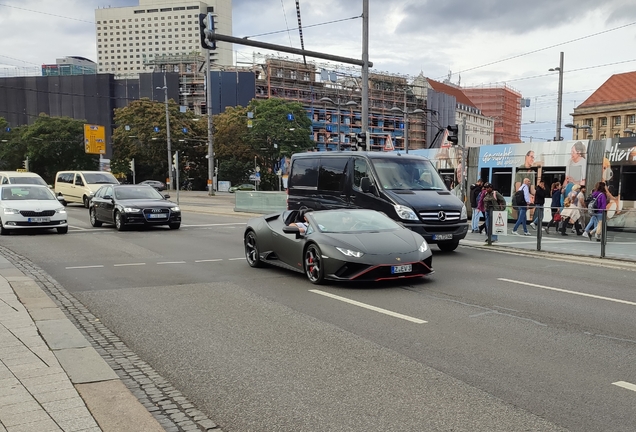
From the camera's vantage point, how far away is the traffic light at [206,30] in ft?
59.4

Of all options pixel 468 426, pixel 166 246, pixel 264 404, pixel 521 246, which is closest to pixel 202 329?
pixel 264 404

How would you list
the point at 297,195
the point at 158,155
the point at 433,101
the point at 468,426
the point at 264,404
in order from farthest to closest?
the point at 433,101 → the point at 158,155 → the point at 297,195 → the point at 264,404 → the point at 468,426

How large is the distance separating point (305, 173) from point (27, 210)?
8.11 metres

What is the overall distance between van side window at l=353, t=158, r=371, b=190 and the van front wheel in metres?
2.42

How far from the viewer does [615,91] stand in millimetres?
94750

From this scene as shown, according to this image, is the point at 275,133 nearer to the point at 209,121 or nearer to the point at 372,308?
the point at 209,121

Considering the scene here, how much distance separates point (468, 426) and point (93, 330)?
4.47 meters

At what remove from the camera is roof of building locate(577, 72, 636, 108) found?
92250 millimetres

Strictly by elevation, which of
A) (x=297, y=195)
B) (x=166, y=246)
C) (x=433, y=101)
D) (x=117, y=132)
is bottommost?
(x=166, y=246)

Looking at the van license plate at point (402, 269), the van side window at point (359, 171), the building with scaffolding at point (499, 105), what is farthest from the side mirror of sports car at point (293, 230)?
the building with scaffolding at point (499, 105)

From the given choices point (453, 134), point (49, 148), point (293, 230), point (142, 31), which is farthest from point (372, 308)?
point (142, 31)

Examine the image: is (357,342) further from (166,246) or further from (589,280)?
(166,246)

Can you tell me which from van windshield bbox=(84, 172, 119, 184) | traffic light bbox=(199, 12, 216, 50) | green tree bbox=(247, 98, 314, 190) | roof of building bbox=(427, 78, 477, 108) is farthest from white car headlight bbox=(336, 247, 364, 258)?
roof of building bbox=(427, 78, 477, 108)

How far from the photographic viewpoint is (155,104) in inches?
3159
